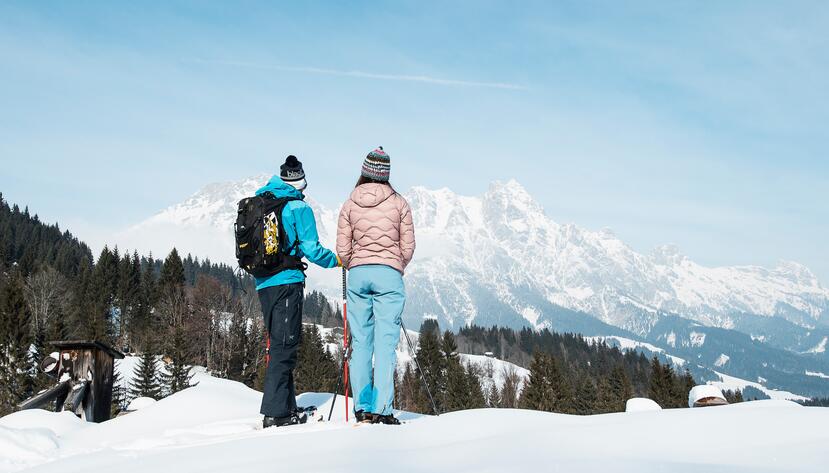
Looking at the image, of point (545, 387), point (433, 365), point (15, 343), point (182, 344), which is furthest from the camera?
point (433, 365)

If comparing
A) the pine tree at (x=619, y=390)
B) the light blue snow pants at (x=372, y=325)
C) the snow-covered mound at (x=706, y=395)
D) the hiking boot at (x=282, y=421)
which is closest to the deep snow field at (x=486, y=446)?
the hiking boot at (x=282, y=421)

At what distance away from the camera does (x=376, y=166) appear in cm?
700

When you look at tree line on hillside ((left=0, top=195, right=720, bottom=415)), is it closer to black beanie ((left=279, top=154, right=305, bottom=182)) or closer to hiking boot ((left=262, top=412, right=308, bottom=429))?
black beanie ((left=279, top=154, right=305, bottom=182))

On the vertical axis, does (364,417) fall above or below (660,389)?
above

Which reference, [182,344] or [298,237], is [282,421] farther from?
[182,344]

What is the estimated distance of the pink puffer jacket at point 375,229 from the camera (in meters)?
6.86

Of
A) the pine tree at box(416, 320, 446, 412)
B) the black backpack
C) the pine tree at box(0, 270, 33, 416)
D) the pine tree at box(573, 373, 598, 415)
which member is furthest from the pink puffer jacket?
the pine tree at box(573, 373, 598, 415)

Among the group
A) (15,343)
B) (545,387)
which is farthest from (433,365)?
→ (15,343)

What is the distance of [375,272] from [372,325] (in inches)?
24.2

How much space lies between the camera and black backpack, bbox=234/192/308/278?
690cm

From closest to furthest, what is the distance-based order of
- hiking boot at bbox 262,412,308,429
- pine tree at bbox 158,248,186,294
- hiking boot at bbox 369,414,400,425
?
1. hiking boot at bbox 369,414,400,425
2. hiking boot at bbox 262,412,308,429
3. pine tree at bbox 158,248,186,294

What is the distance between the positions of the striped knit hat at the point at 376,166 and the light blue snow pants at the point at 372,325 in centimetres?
103

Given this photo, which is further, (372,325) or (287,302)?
(287,302)

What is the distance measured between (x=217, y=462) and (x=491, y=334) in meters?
194
